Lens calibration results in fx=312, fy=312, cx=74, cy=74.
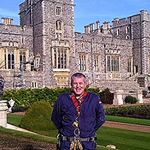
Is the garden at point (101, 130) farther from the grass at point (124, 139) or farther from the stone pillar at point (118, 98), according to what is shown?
the stone pillar at point (118, 98)

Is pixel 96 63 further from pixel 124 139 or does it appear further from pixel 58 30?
pixel 124 139

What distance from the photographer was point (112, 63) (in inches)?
1656

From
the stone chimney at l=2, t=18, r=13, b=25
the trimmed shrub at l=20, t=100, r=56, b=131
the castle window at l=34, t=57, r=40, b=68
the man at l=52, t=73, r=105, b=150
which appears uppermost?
the stone chimney at l=2, t=18, r=13, b=25

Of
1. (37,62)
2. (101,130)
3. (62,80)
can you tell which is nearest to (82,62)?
(62,80)

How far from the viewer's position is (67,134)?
5.36 metres

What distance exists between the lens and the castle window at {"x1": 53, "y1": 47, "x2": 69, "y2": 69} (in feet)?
111

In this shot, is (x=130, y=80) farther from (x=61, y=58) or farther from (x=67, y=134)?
(x=67, y=134)

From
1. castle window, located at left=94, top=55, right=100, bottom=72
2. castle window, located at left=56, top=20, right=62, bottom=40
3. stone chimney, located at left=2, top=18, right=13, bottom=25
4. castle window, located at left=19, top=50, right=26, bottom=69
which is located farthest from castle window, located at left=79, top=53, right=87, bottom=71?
stone chimney, located at left=2, top=18, right=13, bottom=25

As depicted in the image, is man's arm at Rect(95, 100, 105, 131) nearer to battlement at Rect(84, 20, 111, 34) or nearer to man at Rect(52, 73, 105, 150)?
man at Rect(52, 73, 105, 150)

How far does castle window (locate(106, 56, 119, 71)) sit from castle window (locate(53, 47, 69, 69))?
9007 mm

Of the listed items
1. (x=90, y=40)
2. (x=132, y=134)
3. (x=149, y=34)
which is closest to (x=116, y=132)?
(x=132, y=134)

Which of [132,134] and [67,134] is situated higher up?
[67,134]

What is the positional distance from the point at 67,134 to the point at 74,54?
99.7 ft

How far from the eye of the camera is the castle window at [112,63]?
41.8 m
